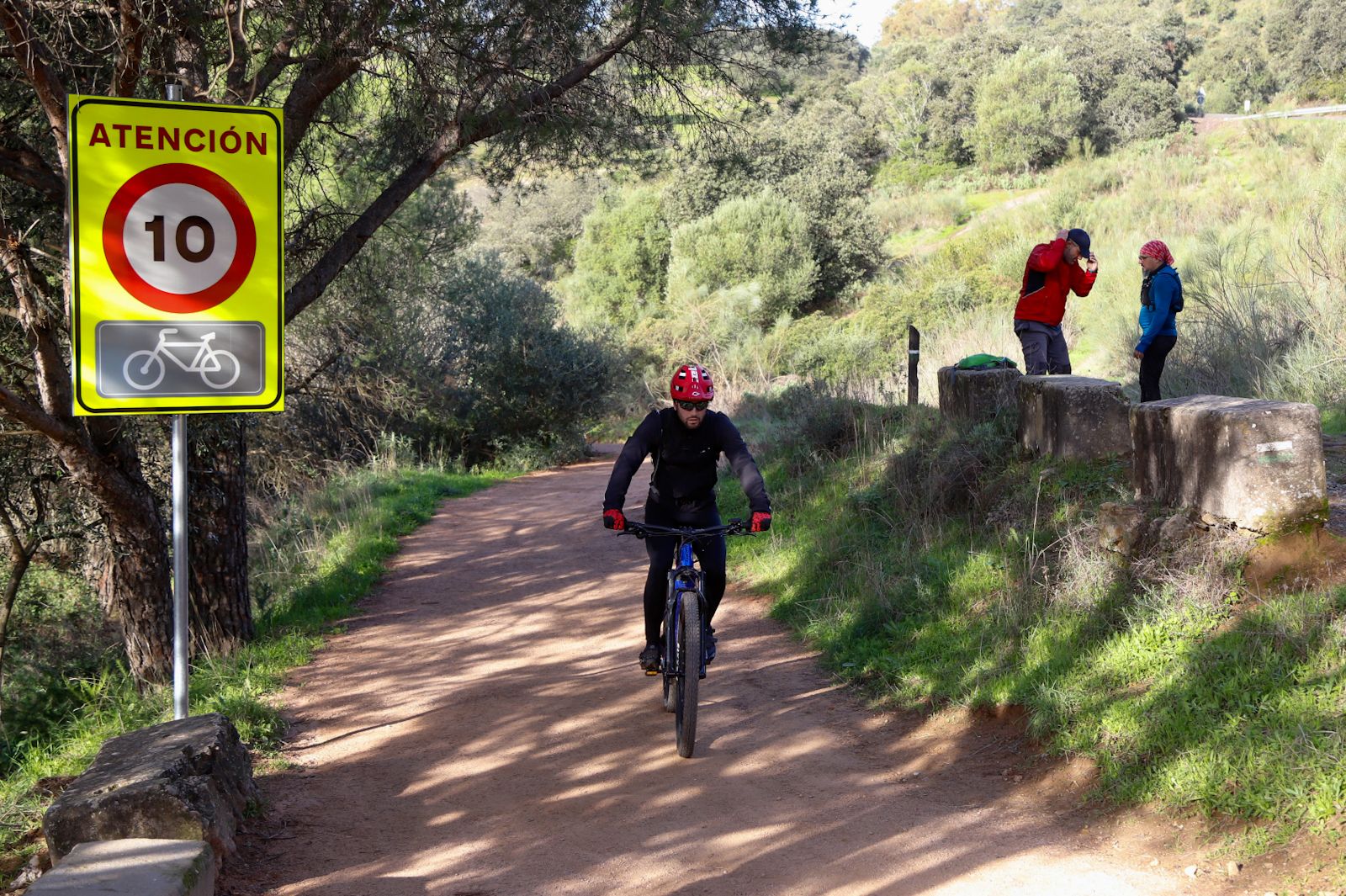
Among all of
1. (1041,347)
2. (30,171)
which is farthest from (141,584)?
(1041,347)

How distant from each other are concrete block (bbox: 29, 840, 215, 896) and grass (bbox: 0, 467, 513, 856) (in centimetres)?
128

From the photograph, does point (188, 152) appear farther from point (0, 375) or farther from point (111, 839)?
point (0, 375)

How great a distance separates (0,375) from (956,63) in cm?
5065

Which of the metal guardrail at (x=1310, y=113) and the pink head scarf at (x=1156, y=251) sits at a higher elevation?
the metal guardrail at (x=1310, y=113)

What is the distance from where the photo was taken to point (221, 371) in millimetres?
4520

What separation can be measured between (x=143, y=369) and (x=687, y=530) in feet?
9.17

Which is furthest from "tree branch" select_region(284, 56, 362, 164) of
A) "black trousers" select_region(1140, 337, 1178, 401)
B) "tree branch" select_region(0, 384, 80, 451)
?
"black trousers" select_region(1140, 337, 1178, 401)

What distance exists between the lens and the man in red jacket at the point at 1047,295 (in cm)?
987

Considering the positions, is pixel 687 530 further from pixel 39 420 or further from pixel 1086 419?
pixel 39 420

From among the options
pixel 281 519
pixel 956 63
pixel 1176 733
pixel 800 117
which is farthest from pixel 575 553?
pixel 956 63

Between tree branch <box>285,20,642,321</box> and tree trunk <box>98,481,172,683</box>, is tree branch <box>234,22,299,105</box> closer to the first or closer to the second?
tree branch <box>285,20,642,321</box>

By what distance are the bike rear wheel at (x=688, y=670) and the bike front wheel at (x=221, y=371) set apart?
2.49 metres

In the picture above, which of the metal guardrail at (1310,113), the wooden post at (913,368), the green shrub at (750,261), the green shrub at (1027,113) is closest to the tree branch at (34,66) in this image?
the wooden post at (913,368)

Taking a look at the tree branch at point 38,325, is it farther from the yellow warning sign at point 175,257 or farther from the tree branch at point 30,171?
the yellow warning sign at point 175,257
